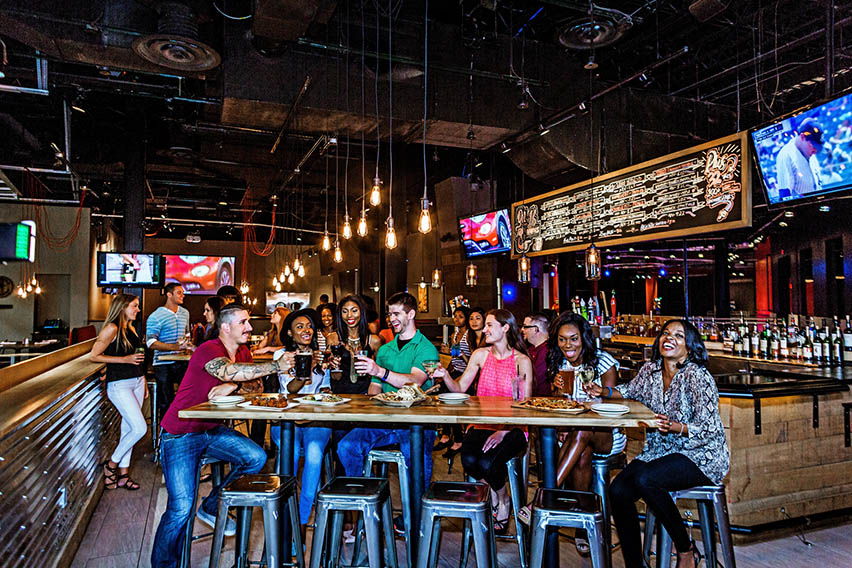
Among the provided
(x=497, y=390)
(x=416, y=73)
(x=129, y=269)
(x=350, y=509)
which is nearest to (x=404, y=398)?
(x=350, y=509)

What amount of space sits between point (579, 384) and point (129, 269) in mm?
6978

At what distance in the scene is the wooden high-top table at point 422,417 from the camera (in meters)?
2.66

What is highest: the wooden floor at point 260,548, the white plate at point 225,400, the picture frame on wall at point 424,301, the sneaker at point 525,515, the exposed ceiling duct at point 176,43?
the exposed ceiling duct at point 176,43

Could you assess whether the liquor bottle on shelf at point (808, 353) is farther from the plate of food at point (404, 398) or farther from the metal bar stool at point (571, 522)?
the plate of food at point (404, 398)

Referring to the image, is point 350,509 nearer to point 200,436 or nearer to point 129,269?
point 200,436

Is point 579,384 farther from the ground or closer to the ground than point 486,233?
closer to the ground

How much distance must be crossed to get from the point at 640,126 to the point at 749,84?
4.44 feet

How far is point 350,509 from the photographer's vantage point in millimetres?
2678

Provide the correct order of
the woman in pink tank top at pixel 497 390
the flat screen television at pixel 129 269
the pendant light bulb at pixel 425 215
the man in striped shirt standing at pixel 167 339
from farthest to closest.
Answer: the flat screen television at pixel 129 269, the man in striped shirt standing at pixel 167 339, the pendant light bulb at pixel 425 215, the woman in pink tank top at pixel 497 390

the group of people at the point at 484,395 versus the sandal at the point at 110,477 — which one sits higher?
the group of people at the point at 484,395

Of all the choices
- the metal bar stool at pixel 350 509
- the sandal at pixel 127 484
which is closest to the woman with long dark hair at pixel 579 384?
the metal bar stool at pixel 350 509

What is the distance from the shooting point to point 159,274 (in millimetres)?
8070

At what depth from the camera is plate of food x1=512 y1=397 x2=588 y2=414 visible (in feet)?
9.09

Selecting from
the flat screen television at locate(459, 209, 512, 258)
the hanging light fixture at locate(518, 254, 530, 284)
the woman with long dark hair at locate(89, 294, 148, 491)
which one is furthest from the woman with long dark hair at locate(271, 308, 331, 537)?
the flat screen television at locate(459, 209, 512, 258)
